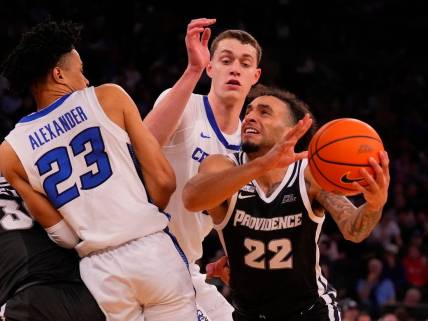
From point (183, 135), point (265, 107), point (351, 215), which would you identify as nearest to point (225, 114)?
point (183, 135)

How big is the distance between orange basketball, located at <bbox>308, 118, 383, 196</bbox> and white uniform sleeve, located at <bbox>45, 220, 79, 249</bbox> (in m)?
1.23

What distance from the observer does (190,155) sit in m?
5.14

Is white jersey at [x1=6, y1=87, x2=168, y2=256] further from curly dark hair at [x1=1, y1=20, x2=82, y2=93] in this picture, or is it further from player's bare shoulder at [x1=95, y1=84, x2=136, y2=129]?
curly dark hair at [x1=1, y1=20, x2=82, y2=93]

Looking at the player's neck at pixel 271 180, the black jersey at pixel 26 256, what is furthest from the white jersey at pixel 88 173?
the player's neck at pixel 271 180

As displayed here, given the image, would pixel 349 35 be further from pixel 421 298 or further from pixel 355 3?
pixel 421 298

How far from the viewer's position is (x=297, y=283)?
423 cm

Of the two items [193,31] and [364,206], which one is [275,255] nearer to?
[364,206]

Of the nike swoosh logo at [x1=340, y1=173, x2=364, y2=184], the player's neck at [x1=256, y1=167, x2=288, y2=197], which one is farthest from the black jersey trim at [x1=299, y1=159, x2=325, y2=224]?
the nike swoosh logo at [x1=340, y1=173, x2=364, y2=184]

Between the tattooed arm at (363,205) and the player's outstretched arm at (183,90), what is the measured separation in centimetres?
93

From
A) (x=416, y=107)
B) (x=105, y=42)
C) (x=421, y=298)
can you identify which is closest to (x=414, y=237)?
(x=421, y=298)

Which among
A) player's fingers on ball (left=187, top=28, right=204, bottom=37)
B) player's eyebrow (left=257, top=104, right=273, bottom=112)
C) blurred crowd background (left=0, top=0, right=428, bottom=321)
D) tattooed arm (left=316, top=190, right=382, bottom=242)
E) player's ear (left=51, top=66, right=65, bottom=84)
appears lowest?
blurred crowd background (left=0, top=0, right=428, bottom=321)

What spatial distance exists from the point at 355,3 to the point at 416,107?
3517mm

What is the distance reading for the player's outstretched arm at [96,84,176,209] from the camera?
4.05 m

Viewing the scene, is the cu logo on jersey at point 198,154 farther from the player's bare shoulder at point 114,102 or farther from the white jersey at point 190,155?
the player's bare shoulder at point 114,102
